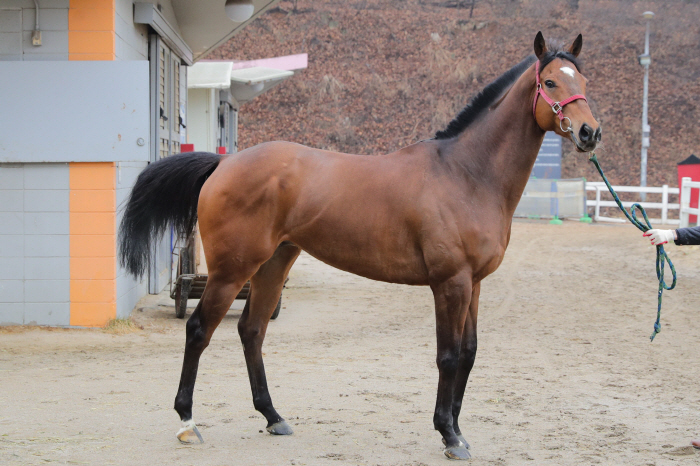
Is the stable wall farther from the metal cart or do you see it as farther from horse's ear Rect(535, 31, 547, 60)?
horse's ear Rect(535, 31, 547, 60)

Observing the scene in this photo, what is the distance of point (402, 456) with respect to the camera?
378 centimetres

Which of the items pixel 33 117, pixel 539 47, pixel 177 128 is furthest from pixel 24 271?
pixel 539 47

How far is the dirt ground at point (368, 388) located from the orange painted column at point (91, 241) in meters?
0.29

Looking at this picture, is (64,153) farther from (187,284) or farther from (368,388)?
(368,388)

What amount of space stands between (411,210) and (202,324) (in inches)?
56.1

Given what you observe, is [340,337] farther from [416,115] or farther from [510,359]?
[416,115]

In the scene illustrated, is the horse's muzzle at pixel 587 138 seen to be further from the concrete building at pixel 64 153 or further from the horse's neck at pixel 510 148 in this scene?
the concrete building at pixel 64 153

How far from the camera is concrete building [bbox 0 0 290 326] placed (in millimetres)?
6742

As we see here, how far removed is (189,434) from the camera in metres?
3.95

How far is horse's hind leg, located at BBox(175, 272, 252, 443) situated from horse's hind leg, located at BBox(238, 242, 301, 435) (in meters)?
0.30

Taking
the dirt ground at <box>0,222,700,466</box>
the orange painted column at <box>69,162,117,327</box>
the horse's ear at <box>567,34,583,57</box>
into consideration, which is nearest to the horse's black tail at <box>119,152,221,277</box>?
the dirt ground at <box>0,222,700,466</box>

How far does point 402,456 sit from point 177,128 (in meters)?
7.63

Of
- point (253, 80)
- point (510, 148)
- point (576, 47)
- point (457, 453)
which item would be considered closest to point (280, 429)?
point (457, 453)

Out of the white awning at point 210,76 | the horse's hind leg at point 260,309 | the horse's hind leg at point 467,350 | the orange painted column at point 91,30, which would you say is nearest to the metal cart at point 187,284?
the orange painted column at point 91,30
